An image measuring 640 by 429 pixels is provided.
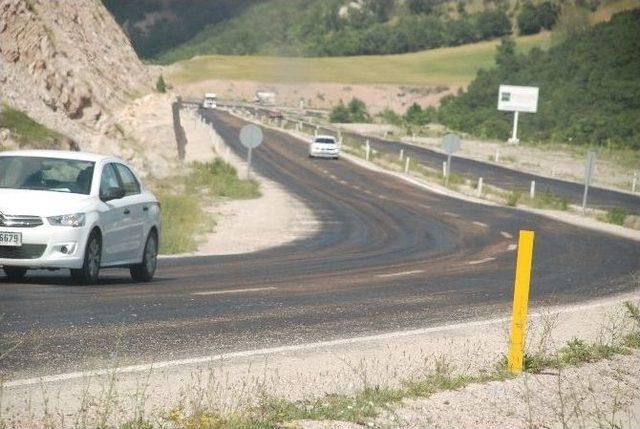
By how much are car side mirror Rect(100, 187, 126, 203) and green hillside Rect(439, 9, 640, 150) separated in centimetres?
9580

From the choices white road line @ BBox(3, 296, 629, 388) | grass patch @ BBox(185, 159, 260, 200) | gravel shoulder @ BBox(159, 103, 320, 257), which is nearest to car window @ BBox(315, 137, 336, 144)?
gravel shoulder @ BBox(159, 103, 320, 257)

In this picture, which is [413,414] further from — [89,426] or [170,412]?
[89,426]

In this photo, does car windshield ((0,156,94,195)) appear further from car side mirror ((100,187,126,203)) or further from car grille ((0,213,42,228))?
car grille ((0,213,42,228))

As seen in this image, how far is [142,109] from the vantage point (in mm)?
47031

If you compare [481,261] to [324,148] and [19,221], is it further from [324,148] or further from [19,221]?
[324,148]

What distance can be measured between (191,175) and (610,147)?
61252mm

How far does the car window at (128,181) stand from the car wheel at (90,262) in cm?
136

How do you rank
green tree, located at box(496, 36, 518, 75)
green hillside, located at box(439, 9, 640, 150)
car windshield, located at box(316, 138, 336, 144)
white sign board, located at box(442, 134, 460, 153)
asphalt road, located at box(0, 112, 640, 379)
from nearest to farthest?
1. asphalt road, located at box(0, 112, 640, 379)
2. white sign board, located at box(442, 134, 460, 153)
3. car windshield, located at box(316, 138, 336, 144)
4. green hillside, located at box(439, 9, 640, 150)
5. green tree, located at box(496, 36, 518, 75)

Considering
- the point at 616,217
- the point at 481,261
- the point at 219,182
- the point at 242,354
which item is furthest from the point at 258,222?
the point at 242,354

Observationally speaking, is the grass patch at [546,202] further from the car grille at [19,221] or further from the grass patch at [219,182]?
the car grille at [19,221]

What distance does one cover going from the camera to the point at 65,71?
140 feet

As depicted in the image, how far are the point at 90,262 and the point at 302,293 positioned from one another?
2828 millimetres

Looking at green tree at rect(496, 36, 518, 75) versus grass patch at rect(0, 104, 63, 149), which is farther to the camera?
green tree at rect(496, 36, 518, 75)

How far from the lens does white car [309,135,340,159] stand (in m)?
84.0
